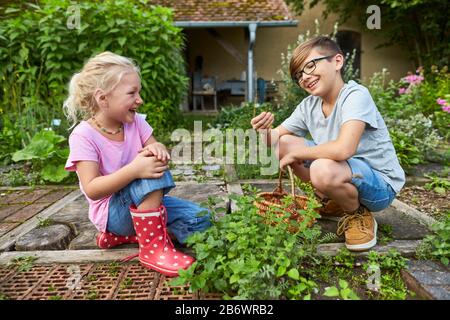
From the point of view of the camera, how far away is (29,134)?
13.6 ft

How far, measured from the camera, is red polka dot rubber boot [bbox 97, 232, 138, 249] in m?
1.92

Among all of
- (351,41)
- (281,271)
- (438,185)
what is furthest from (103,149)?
(351,41)

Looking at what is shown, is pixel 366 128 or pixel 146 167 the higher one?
pixel 366 128

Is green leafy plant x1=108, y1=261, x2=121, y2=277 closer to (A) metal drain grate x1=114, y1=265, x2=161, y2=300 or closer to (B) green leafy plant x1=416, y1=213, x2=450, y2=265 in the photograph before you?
(A) metal drain grate x1=114, y1=265, x2=161, y2=300

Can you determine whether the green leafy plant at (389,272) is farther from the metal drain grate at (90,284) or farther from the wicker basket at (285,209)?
the metal drain grate at (90,284)

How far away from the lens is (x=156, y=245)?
1742mm

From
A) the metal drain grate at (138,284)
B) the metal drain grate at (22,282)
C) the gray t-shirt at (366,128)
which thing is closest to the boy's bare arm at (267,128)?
the gray t-shirt at (366,128)

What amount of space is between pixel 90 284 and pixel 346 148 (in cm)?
131

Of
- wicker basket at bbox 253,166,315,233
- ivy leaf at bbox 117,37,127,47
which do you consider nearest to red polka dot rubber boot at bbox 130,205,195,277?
wicker basket at bbox 253,166,315,233

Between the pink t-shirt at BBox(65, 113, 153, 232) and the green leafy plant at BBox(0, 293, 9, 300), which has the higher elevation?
the pink t-shirt at BBox(65, 113, 153, 232)

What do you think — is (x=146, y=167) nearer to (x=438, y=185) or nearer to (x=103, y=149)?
(x=103, y=149)

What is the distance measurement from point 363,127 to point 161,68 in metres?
3.93

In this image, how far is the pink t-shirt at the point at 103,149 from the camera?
174 centimetres

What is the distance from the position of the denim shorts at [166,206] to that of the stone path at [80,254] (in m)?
0.16
